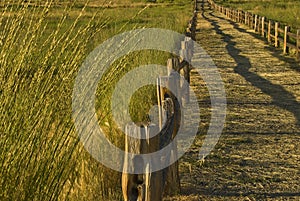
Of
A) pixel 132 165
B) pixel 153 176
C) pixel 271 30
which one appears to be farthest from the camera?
pixel 271 30

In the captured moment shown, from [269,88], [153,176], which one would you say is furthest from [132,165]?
[269,88]

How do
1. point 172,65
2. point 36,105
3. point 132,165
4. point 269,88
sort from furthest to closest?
point 269,88, point 172,65, point 132,165, point 36,105

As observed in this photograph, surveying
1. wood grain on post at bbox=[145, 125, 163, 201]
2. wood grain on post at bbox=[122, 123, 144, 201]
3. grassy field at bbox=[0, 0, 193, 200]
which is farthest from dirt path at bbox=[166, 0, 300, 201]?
grassy field at bbox=[0, 0, 193, 200]

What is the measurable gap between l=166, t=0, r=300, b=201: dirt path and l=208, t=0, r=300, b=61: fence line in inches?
71.7

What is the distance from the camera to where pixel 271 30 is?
58.8 ft

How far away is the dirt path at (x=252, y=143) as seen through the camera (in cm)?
448

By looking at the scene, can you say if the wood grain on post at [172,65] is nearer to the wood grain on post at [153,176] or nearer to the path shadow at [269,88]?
the path shadow at [269,88]

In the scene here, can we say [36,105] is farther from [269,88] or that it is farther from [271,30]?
[271,30]

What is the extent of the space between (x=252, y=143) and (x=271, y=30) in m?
12.8

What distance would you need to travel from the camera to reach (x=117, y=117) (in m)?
4.56

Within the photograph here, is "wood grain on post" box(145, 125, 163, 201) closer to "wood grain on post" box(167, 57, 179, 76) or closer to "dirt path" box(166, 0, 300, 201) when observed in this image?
"dirt path" box(166, 0, 300, 201)

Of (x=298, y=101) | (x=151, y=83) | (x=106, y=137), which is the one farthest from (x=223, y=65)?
(x=106, y=137)

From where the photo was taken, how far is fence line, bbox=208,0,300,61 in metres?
13.0

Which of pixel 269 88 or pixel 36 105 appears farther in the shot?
pixel 269 88
